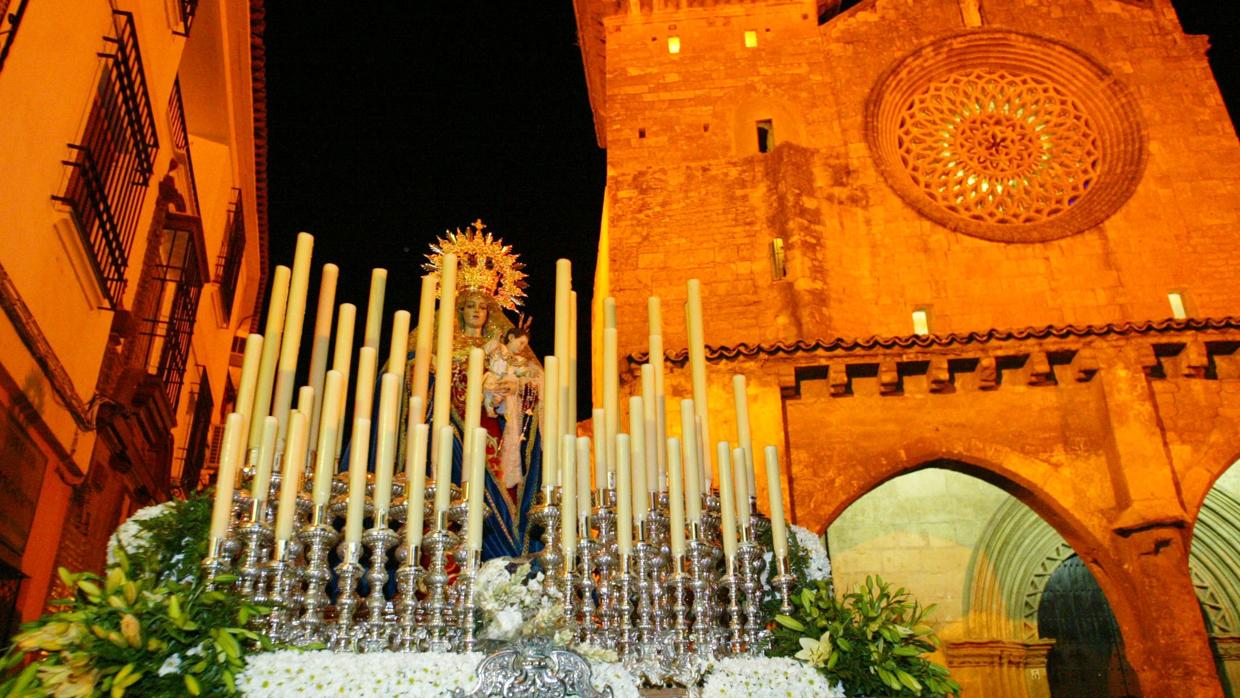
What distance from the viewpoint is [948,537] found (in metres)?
13.5

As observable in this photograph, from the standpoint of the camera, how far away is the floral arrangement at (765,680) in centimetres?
363

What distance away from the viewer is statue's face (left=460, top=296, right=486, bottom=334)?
16.9 ft

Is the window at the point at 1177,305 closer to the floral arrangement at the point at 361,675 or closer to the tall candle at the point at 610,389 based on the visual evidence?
the tall candle at the point at 610,389

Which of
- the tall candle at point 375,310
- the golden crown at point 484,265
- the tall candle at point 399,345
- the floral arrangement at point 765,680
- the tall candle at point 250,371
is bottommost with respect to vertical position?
the floral arrangement at point 765,680

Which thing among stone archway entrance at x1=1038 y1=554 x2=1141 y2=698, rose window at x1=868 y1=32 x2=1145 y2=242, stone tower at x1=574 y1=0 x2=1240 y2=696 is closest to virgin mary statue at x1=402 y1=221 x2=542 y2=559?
stone tower at x1=574 y1=0 x2=1240 y2=696

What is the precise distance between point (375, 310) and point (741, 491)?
2011 mm

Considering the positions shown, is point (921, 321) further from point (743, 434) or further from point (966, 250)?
point (743, 434)

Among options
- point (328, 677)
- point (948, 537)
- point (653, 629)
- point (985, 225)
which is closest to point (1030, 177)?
point (985, 225)

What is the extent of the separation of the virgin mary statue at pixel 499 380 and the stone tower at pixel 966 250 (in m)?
4.94

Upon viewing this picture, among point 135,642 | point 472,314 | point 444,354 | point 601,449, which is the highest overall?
point 472,314

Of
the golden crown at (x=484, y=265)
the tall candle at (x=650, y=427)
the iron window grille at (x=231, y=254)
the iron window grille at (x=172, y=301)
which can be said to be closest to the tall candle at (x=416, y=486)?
the tall candle at (x=650, y=427)

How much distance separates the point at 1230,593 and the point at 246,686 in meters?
13.0

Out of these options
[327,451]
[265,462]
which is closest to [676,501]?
[327,451]

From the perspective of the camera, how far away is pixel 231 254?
42.6 feet
